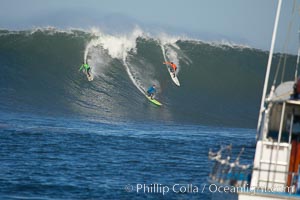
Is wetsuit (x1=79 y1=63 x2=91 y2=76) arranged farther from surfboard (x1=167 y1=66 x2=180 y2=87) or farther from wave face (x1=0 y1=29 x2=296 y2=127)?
surfboard (x1=167 y1=66 x2=180 y2=87)

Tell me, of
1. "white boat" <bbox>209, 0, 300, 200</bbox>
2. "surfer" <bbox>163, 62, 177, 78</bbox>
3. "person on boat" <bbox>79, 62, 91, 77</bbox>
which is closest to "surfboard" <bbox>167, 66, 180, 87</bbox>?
"surfer" <bbox>163, 62, 177, 78</bbox>

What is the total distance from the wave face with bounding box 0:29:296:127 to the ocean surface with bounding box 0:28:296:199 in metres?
0.06

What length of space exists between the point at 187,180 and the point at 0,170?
159 inches

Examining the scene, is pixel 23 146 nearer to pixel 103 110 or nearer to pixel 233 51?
pixel 103 110

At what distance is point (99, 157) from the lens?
24047 millimetres

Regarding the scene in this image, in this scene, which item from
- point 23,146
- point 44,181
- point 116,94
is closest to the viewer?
point 44,181

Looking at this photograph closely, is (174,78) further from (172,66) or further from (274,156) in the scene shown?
(274,156)

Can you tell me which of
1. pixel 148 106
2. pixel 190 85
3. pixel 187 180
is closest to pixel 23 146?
pixel 187 180

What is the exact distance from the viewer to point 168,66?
45.0 m

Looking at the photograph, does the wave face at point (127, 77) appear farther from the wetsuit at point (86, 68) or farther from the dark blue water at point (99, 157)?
the dark blue water at point (99, 157)

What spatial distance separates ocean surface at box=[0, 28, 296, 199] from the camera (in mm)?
20656

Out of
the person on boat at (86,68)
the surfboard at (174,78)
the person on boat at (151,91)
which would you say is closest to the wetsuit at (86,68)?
the person on boat at (86,68)

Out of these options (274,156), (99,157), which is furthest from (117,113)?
(274,156)

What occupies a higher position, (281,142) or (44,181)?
(281,142)
